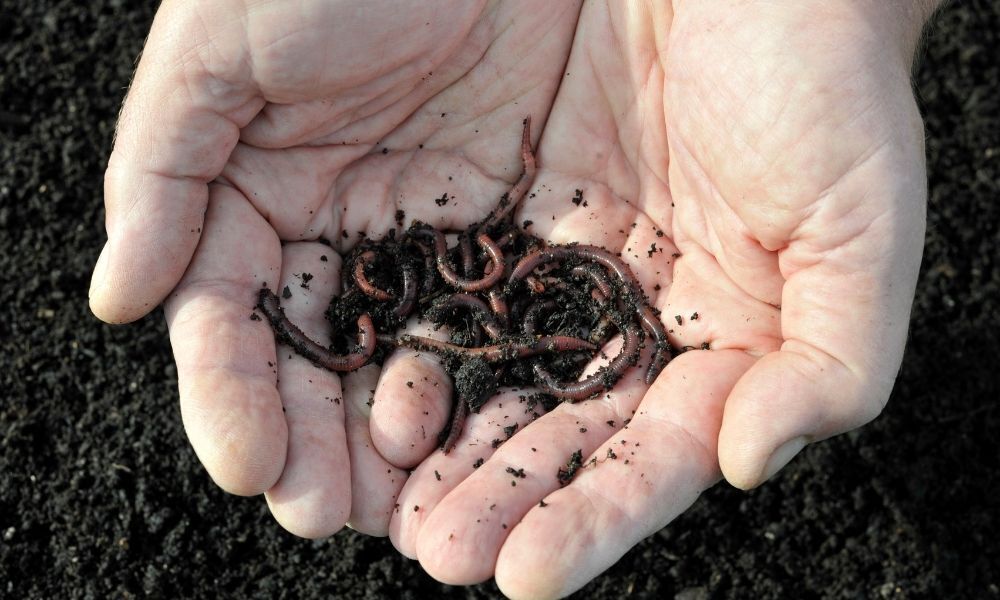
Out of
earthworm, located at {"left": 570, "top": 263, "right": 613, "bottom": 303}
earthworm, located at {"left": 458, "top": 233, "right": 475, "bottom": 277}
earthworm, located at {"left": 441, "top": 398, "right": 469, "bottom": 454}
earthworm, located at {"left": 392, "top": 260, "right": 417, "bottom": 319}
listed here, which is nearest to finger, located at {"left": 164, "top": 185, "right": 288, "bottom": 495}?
earthworm, located at {"left": 392, "top": 260, "right": 417, "bottom": 319}

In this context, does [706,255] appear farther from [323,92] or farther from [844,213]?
[323,92]

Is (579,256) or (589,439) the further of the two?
(579,256)

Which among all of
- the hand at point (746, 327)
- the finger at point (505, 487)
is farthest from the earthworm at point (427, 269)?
the finger at point (505, 487)

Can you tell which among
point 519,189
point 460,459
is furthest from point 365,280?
point 460,459

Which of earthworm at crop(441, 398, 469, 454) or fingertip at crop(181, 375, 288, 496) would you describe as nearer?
fingertip at crop(181, 375, 288, 496)

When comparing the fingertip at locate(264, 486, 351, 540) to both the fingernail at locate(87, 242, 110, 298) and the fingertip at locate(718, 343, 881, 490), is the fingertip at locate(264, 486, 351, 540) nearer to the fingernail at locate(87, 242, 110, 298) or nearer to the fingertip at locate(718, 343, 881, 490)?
the fingernail at locate(87, 242, 110, 298)

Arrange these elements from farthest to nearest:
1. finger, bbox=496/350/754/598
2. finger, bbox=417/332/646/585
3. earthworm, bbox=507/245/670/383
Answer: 1. earthworm, bbox=507/245/670/383
2. finger, bbox=417/332/646/585
3. finger, bbox=496/350/754/598

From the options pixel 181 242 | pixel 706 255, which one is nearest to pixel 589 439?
pixel 706 255
